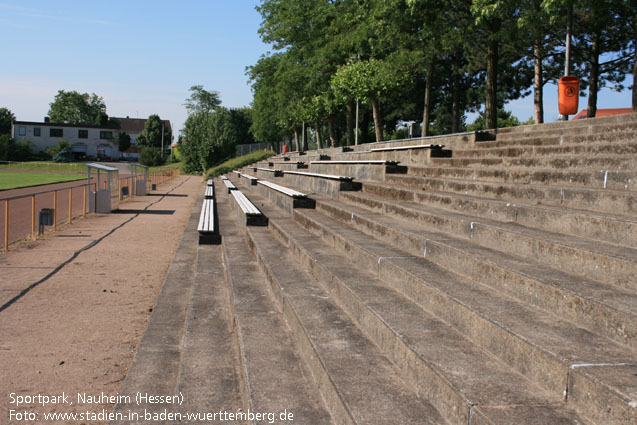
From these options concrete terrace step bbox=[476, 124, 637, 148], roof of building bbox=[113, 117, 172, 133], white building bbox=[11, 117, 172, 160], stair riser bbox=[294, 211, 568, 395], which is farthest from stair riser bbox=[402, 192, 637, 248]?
roof of building bbox=[113, 117, 172, 133]

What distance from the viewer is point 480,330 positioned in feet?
9.32

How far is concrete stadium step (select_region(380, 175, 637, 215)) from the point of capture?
407 centimetres

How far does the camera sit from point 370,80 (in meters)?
21.9

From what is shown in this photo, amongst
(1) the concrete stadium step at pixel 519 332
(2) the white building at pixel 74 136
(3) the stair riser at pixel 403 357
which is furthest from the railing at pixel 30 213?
(2) the white building at pixel 74 136

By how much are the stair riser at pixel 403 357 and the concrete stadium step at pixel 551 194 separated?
7.11ft

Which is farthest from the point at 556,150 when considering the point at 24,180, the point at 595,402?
the point at 24,180

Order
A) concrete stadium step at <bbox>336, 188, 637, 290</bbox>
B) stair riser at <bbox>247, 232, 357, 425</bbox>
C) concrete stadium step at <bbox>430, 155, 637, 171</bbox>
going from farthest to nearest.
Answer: concrete stadium step at <bbox>430, 155, 637, 171</bbox>, concrete stadium step at <bbox>336, 188, 637, 290</bbox>, stair riser at <bbox>247, 232, 357, 425</bbox>

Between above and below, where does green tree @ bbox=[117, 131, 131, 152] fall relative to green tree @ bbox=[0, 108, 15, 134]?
below

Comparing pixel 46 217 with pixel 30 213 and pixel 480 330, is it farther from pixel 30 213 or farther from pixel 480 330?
pixel 480 330

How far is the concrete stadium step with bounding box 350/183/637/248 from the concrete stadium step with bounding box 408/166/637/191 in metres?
0.62

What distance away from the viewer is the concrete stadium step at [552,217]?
11.3ft

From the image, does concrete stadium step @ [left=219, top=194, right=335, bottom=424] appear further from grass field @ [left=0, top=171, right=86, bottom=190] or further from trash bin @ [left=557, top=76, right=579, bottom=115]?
grass field @ [left=0, top=171, right=86, bottom=190]

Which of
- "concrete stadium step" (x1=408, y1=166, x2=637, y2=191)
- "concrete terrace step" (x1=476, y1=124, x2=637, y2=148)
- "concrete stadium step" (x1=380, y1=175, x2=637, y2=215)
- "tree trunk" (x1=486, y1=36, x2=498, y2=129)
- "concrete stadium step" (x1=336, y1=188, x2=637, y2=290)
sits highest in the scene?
"tree trunk" (x1=486, y1=36, x2=498, y2=129)

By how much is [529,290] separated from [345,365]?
116cm
